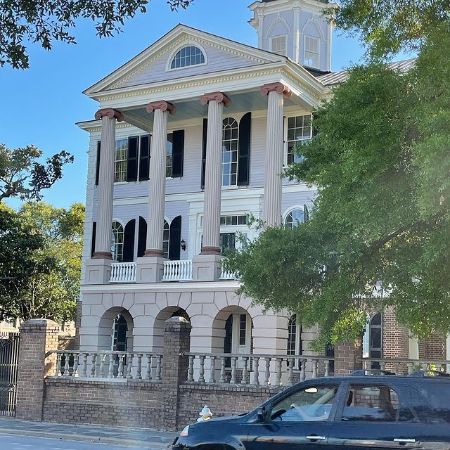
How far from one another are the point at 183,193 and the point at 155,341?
678cm

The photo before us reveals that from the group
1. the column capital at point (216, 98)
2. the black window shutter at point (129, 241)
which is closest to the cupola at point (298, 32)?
the column capital at point (216, 98)

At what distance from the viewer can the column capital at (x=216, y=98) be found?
101 feet

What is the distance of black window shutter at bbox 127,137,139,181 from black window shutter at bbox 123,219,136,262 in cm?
196

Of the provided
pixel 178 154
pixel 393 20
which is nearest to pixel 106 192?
pixel 178 154

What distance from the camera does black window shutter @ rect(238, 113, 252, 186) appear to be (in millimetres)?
33031

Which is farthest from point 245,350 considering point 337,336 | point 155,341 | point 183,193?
point 337,336

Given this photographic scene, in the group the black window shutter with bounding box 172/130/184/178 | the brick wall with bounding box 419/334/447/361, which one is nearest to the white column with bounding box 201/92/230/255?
the black window shutter with bounding box 172/130/184/178

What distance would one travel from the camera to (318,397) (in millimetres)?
9719

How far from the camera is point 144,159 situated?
3575 centimetres

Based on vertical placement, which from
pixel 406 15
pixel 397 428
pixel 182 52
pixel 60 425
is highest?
pixel 182 52

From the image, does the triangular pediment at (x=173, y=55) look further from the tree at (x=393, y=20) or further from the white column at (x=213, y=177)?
the tree at (x=393, y=20)

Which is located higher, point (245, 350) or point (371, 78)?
point (371, 78)

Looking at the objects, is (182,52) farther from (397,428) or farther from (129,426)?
(397,428)

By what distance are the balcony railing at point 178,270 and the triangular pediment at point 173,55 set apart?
7.07 meters
